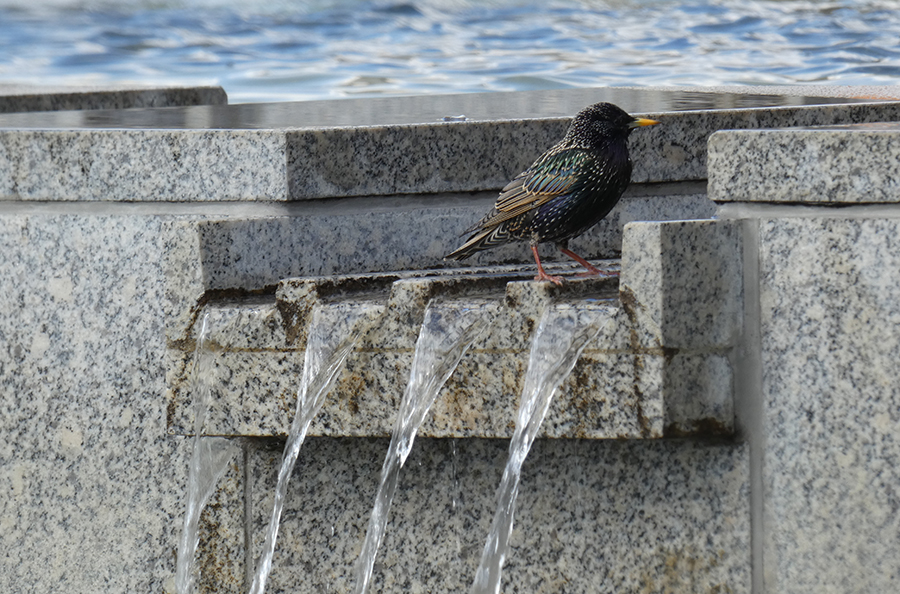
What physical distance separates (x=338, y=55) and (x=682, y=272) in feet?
63.6

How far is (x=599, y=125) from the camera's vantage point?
3.94 m

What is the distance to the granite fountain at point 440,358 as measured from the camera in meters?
3.37

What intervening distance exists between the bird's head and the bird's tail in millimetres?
389

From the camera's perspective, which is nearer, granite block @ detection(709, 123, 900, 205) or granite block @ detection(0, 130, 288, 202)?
granite block @ detection(709, 123, 900, 205)

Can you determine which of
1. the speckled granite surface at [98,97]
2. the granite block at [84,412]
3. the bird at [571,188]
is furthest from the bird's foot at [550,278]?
the speckled granite surface at [98,97]

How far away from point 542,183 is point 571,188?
0.12 m

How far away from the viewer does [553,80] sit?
46.6 feet

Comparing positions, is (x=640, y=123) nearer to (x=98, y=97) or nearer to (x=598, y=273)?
(x=598, y=273)

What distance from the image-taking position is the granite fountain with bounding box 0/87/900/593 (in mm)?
3367

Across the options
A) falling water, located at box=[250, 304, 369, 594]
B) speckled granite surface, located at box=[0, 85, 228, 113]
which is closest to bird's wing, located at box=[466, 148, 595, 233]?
falling water, located at box=[250, 304, 369, 594]

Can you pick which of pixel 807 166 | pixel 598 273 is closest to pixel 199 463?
pixel 598 273

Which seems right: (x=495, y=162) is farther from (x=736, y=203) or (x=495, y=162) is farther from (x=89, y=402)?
(x=89, y=402)

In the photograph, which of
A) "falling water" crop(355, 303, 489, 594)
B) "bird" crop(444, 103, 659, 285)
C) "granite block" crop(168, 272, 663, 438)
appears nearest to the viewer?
"granite block" crop(168, 272, 663, 438)

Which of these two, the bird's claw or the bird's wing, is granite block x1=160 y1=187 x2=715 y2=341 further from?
the bird's claw
